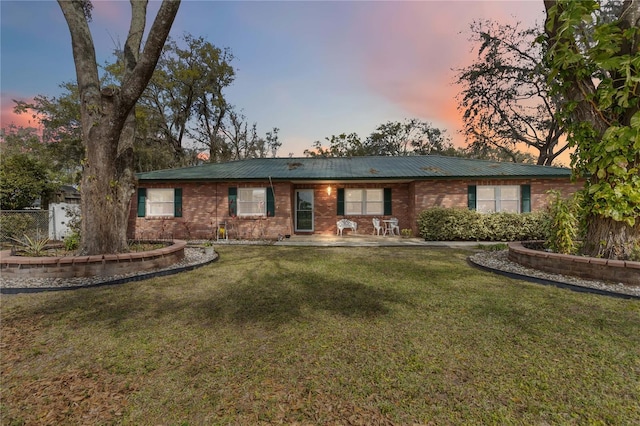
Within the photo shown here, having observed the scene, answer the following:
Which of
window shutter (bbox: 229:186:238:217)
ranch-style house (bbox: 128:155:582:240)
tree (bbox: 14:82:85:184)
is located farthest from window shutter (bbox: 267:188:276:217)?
tree (bbox: 14:82:85:184)

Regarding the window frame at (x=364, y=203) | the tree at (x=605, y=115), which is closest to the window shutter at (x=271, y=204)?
the window frame at (x=364, y=203)

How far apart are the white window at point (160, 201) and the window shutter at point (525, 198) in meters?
15.6

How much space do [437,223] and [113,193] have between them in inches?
426

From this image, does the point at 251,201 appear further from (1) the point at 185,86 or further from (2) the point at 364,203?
(1) the point at 185,86

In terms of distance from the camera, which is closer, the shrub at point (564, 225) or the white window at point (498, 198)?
the shrub at point (564, 225)

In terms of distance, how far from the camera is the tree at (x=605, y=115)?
201 inches

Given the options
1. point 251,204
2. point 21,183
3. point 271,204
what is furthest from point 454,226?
point 21,183

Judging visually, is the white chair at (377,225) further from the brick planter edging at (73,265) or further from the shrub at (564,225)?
the brick planter edging at (73,265)

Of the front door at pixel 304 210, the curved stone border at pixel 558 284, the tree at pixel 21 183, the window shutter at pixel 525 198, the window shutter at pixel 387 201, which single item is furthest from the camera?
the front door at pixel 304 210

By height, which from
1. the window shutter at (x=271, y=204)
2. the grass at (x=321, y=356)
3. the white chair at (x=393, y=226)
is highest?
the window shutter at (x=271, y=204)

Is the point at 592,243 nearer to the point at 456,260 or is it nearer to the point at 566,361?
the point at 456,260

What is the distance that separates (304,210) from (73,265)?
9.30m

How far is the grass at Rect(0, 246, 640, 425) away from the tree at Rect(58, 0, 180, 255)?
193 cm

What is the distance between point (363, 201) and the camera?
1351 cm
